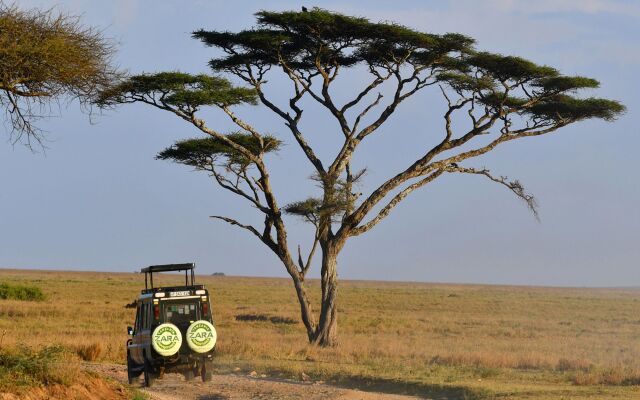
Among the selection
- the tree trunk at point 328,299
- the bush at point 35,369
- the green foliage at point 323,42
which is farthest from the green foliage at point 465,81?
the bush at point 35,369

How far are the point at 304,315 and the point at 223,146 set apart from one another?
5.77 m

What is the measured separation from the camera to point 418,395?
53.8 feet

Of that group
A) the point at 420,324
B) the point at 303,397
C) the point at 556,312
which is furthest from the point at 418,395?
the point at 556,312

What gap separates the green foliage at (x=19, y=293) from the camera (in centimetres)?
4441

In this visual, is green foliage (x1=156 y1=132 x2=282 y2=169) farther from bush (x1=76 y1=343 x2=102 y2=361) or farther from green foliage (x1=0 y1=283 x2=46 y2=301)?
green foliage (x1=0 y1=283 x2=46 y2=301)

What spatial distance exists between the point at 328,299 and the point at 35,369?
15.9 metres

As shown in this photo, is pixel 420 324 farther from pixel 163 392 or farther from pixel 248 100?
pixel 163 392

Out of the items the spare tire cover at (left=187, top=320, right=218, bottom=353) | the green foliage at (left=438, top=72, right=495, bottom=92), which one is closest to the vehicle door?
the spare tire cover at (left=187, top=320, right=218, bottom=353)

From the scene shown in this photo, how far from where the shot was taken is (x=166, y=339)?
1508 cm

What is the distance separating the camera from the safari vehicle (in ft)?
49.7

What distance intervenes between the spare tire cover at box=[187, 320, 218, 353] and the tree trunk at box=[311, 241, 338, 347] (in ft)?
38.6

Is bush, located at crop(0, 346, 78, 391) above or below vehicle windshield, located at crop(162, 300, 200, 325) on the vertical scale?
below

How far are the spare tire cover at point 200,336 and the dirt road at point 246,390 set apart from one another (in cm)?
76

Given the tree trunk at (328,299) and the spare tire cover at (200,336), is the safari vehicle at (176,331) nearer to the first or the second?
the spare tire cover at (200,336)
